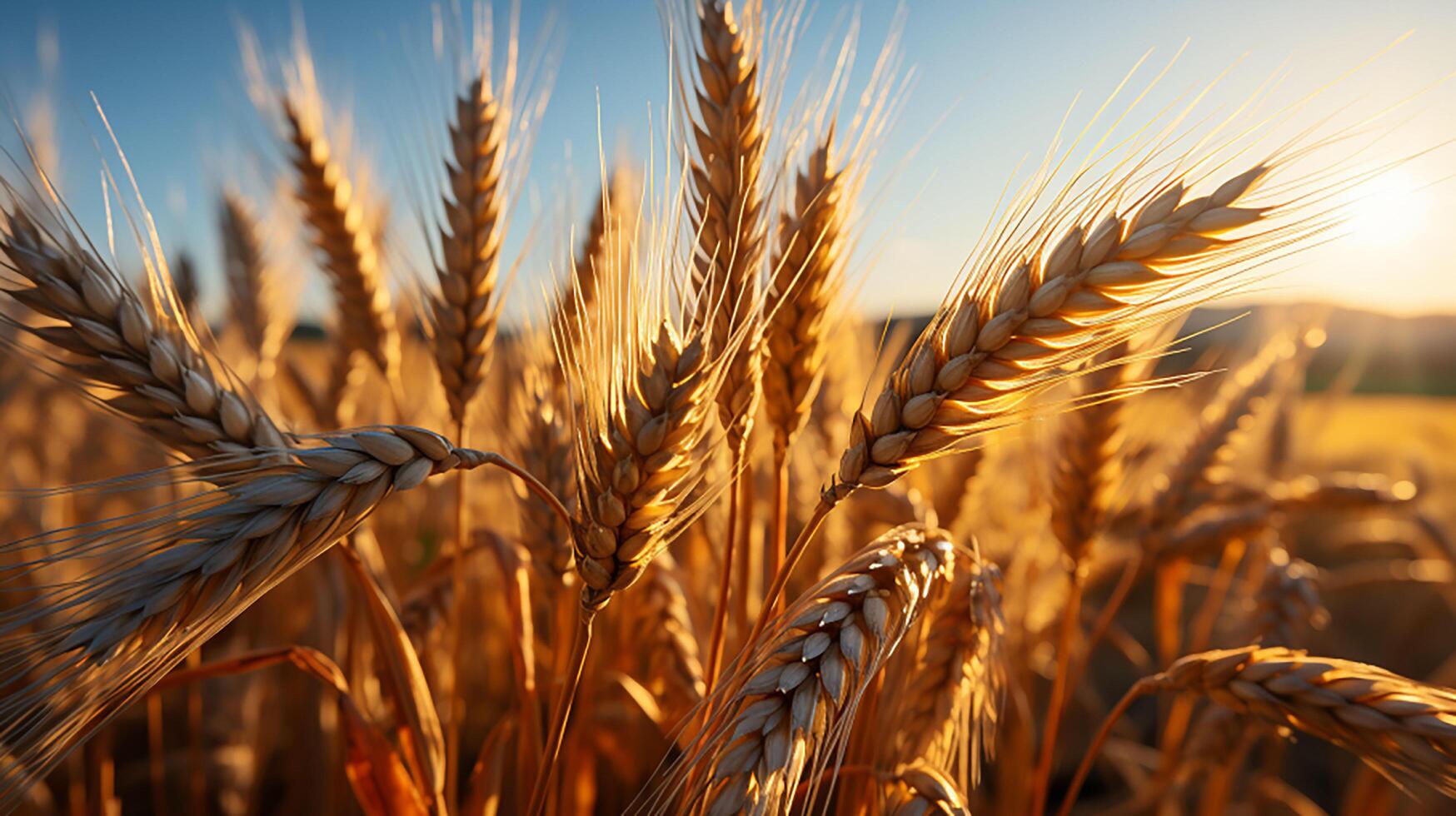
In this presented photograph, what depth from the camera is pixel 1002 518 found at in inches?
127

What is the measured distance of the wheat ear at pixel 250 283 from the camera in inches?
98.9

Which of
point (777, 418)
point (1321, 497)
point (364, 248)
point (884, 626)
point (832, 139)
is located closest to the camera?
point (884, 626)

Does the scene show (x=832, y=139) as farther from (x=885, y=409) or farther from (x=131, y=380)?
(x=131, y=380)

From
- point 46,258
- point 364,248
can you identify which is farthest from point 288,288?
point 46,258

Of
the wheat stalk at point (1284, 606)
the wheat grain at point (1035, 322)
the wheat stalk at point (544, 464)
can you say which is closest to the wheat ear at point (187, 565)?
the wheat stalk at point (544, 464)

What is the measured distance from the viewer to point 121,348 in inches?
35.2

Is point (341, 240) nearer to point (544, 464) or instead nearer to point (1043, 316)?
point (544, 464)

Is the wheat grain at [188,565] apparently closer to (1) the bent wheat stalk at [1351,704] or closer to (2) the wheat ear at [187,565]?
(2) the wheat ear at [187,565]

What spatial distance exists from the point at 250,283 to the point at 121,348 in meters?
2.11

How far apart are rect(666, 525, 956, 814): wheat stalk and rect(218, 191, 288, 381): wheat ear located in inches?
77.1

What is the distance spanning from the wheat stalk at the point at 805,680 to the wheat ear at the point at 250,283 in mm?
1959

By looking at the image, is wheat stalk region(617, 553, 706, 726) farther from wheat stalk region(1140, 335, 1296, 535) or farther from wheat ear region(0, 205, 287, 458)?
wheat stalk region(1140, 335, 1296, 535)

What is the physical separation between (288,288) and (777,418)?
2.88 m

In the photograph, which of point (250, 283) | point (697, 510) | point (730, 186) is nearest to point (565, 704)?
point (697, 510)
